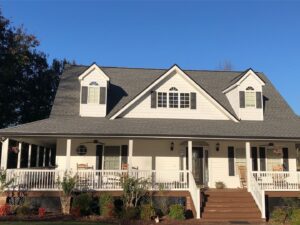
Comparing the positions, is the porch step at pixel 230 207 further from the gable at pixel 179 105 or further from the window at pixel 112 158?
the window at pixel 112 158

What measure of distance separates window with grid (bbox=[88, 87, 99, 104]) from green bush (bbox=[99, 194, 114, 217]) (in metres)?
6.16

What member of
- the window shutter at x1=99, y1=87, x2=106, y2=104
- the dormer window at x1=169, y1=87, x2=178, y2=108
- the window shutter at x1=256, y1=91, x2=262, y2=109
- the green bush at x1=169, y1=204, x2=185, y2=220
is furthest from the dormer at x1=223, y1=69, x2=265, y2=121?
the green bush at x1=169, y1=204, x2=185, y2=220

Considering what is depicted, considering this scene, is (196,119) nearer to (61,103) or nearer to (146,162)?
(146,162)

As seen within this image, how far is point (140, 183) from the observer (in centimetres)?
1545

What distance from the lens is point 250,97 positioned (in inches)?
814

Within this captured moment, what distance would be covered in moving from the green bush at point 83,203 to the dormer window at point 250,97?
10.6 meters

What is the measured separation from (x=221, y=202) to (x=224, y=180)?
3.67 metres

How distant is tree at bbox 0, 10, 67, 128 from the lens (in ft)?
94.5

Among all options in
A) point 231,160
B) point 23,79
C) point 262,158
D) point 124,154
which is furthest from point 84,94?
point 23,79

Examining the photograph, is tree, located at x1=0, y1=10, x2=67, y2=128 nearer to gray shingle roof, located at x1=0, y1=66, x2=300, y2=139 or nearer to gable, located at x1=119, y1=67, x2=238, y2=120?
gray shingle roof, located at x1=0, y1=66, x2=300, y2=139

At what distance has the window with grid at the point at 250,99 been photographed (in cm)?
2058

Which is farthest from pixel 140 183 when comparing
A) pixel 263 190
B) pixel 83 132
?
pixel 263 190

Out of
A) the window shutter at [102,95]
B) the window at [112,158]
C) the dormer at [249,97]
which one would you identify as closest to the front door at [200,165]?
the dormer at [249,97]

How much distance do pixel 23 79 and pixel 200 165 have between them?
851 inches
